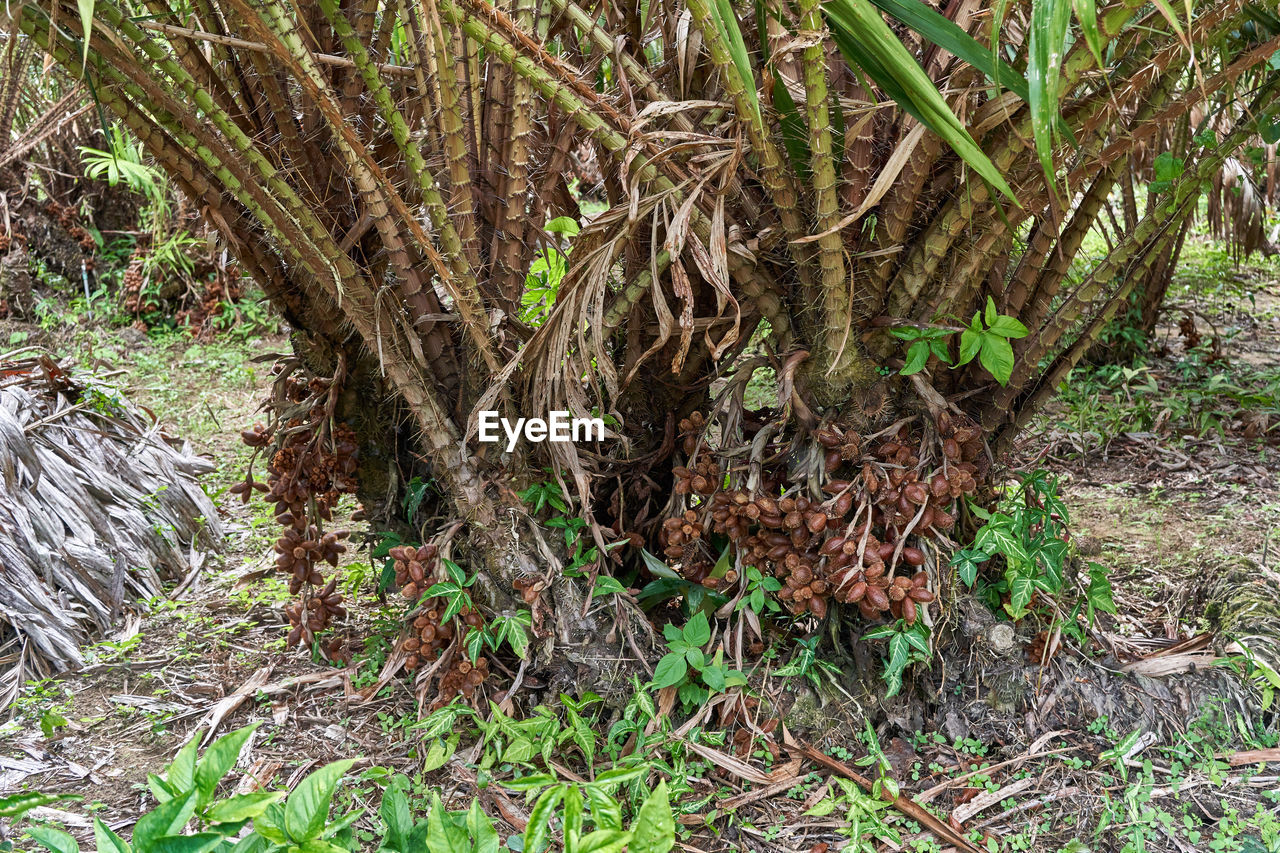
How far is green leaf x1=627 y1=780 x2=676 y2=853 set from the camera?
133 cm

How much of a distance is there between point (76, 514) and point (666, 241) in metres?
2.15

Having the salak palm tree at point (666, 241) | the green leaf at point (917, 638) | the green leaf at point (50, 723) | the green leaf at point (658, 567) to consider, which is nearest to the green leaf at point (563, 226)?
the salak palm tree at point (666, 241)

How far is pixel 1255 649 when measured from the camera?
1.94 metres

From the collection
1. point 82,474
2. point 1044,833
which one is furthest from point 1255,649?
point 82,474

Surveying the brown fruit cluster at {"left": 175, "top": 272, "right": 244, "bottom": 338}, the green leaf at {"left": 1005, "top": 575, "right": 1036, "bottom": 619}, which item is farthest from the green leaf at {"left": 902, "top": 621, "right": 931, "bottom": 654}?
the brown fruit cluster at {"left": 175, "top": 272, "right": 244, "bottom": 338}

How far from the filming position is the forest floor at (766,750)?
175cm

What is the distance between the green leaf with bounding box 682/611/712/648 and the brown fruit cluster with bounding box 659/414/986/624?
73mm

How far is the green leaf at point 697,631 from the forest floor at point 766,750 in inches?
7.1

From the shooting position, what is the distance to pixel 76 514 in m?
2.75

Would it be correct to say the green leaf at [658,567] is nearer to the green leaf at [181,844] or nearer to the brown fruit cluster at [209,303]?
the green leaf at [181,844]

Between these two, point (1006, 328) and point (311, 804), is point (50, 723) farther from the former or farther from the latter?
point (1006, 328)

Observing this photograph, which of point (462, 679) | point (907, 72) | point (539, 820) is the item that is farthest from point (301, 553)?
point (907, 72)

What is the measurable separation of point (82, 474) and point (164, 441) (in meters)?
0.55

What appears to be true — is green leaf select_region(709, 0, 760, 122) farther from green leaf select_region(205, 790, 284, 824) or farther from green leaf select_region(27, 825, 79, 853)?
green leaf select_region(27, 825, 79, 853)
